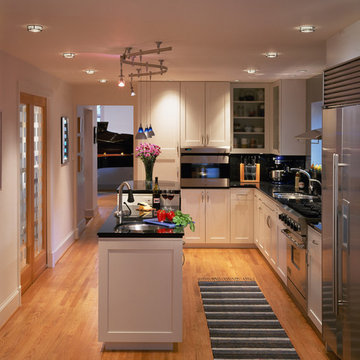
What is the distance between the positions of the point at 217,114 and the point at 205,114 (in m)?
0.18

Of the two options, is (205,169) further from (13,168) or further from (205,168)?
(13,168)

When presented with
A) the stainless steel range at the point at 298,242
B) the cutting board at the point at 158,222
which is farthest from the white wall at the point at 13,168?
the stainless steel range at the point at 298,242

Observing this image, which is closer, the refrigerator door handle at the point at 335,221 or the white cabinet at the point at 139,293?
the refrigerator door handle at the point at 335,221

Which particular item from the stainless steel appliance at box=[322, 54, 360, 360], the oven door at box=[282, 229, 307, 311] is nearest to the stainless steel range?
the oven door at box=[282, 229, 307, 311]

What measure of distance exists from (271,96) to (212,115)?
981 millimetres

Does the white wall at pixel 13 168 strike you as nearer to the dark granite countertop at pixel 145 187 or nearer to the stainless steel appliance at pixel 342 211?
the dark granite countertop at pixel 145 187

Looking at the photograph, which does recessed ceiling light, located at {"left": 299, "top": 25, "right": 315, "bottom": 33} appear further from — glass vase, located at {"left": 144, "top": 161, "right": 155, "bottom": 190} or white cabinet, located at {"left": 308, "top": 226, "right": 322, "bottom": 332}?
glass vase, located at {"left": 144, "top": 161, "right": 155, "bottom": 190}

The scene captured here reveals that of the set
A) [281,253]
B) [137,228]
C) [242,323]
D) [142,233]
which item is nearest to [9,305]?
[137,228]

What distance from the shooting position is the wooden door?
20.2 ft

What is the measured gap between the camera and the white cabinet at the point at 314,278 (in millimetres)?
4609

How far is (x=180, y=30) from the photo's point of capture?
13.6 ft

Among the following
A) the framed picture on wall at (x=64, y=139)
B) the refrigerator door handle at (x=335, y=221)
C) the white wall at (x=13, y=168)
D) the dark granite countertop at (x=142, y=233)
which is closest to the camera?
the refrigerator door handle at (x=335, y=221)

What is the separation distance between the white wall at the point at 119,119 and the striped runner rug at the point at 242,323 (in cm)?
1039

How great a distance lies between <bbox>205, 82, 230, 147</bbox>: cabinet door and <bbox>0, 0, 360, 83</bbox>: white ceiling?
1.83 meters
